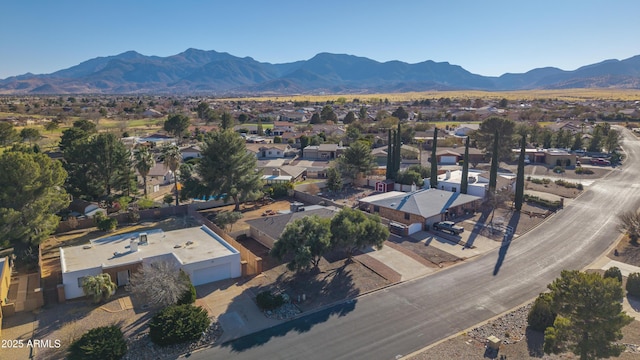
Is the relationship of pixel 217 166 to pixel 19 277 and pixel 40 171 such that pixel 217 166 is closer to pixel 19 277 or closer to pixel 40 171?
pixel 40 171

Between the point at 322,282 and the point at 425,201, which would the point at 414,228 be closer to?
the point at 425,201

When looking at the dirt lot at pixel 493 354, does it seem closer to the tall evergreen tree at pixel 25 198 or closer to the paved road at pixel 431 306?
the paved road at pixel 431 306

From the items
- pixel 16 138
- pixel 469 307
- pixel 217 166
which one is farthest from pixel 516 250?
pixel 16 138

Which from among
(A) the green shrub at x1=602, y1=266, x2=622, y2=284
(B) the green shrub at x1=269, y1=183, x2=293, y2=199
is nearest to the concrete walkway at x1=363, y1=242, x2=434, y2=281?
(A) the green shrub at x1=602, y1=266, x2=622, y2=284

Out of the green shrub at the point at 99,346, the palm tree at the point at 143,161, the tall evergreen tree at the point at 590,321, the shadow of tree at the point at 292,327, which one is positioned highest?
the palm tree at the point at 143,161

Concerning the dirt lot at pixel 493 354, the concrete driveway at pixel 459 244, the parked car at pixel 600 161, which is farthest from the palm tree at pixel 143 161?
the parked car at pixel 600 161

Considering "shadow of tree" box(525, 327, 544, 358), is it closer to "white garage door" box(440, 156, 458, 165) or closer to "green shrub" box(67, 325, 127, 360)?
"green shrub" box(67, 325, 127, 360)
